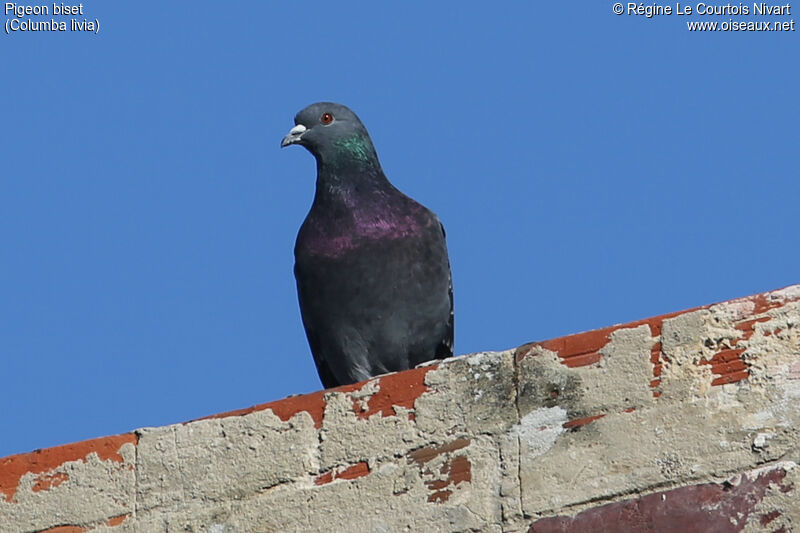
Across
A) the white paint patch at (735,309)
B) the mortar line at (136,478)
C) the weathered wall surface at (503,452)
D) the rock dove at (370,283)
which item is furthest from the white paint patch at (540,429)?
the rock dove at (370,283)

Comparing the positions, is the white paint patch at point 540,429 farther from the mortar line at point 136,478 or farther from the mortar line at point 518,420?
the mortar line at point 136,478

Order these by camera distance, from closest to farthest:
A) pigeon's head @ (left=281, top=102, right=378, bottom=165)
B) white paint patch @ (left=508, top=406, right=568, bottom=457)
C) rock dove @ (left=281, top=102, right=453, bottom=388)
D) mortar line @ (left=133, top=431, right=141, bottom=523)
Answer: white paint patch @ (left=508, top=406, right=568, bottom=457) → mortar line @ (left=133, top=431, right=141, bottom=523) → rock dove @ (left=281, top=102, right=453, bottom=388) → pigeon's head @ (left=281, top=102, right=378, bottom=165)

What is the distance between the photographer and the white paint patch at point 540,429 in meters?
4.48

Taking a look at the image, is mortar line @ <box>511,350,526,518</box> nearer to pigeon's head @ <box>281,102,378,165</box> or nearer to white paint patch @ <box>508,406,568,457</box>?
white paint patch @ <box>508,406,568,457</box>

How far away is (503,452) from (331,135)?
3681 millimetres

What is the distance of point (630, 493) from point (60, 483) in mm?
1865

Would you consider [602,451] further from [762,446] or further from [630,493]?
[762,446]

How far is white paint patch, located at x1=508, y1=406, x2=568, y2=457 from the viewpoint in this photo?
14.7ft

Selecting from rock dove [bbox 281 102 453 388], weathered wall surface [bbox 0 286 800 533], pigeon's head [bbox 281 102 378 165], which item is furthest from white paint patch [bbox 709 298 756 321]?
pigeon's head [bbox 281 102 378 165]

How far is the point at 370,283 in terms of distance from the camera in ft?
23.7

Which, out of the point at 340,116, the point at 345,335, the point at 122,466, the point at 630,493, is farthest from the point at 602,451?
the point at 340,116

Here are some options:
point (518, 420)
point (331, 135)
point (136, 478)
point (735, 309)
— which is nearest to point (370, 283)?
point (331, 135)

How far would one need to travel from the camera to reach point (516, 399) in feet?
15.2

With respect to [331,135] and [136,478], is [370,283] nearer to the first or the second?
[331,135]
